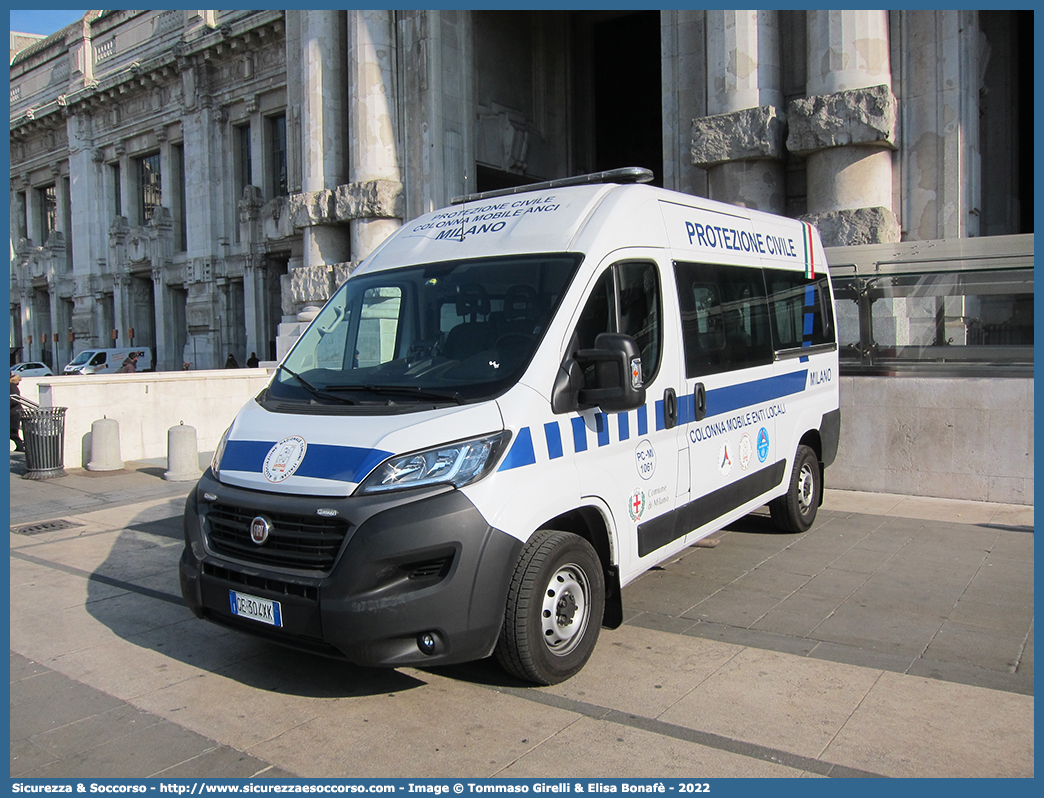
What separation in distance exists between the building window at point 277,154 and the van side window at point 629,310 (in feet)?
83.8

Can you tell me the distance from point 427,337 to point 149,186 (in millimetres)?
33430

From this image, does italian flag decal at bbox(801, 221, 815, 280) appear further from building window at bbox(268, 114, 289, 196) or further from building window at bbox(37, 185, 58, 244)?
building window at bbox(37, 185, 58, 244)

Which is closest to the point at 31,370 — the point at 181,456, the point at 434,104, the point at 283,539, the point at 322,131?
the point at 322,131

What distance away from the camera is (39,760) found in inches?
150

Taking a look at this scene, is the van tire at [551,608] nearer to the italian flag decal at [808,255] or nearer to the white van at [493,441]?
the white van at [493,441]

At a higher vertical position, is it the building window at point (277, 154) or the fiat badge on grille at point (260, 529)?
the building window at point (277, 154)

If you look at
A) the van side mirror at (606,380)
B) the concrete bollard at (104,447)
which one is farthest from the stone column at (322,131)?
the van side mirror at (606,380)

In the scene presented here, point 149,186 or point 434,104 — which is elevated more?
point 149,186

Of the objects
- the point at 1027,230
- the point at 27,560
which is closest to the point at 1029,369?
the point at 27,560

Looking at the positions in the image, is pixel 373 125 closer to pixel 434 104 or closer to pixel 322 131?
pixel 434 104

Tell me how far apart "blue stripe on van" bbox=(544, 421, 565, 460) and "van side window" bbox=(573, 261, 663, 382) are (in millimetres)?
489

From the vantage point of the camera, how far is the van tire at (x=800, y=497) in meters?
7.34

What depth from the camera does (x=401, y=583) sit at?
3.88 metres

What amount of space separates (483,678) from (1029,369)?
23.2 ft
